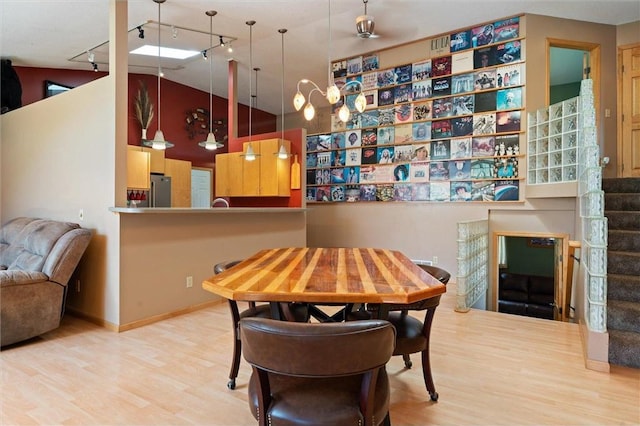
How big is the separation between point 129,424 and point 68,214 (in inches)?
115

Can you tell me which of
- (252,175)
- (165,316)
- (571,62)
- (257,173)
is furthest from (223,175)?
(571,62)

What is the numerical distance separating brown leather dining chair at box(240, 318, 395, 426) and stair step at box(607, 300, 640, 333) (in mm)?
2625

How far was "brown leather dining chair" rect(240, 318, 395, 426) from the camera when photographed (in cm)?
111

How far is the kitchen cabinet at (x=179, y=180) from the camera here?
6827mm

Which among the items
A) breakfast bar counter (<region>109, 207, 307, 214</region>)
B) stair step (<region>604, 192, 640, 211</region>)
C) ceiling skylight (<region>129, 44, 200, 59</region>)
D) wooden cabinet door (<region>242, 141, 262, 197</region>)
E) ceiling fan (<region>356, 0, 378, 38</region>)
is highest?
ceiling skylight (<region>129, 44, 200, 59</region>)

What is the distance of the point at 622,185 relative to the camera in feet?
14.1

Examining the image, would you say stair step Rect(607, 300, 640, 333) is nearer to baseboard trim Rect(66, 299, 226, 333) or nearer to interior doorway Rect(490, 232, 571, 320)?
interior doorway Rect(490, 232, 571, 320)

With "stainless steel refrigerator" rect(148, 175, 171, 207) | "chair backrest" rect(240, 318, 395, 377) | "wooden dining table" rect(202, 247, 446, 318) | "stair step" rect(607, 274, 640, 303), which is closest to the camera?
"chair backrest" rect(240, 318, 395, 377)

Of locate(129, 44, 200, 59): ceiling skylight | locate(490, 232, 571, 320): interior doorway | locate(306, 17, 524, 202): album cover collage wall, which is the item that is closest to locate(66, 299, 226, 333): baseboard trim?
locate(306, 17, 524, 202): album cover collage wall

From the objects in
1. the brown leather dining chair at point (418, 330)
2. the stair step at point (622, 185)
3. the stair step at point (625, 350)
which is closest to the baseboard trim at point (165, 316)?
the brown leather dining chair at point (418, 330)

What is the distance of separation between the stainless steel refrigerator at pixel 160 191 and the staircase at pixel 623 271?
6.43 metres

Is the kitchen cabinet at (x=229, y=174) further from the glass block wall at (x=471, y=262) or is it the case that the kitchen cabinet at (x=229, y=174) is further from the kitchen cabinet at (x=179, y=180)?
the glass block wall at (x=471, y=262)

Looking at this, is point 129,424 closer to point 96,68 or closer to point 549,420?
point 549,420

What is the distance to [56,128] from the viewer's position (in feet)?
13.6
